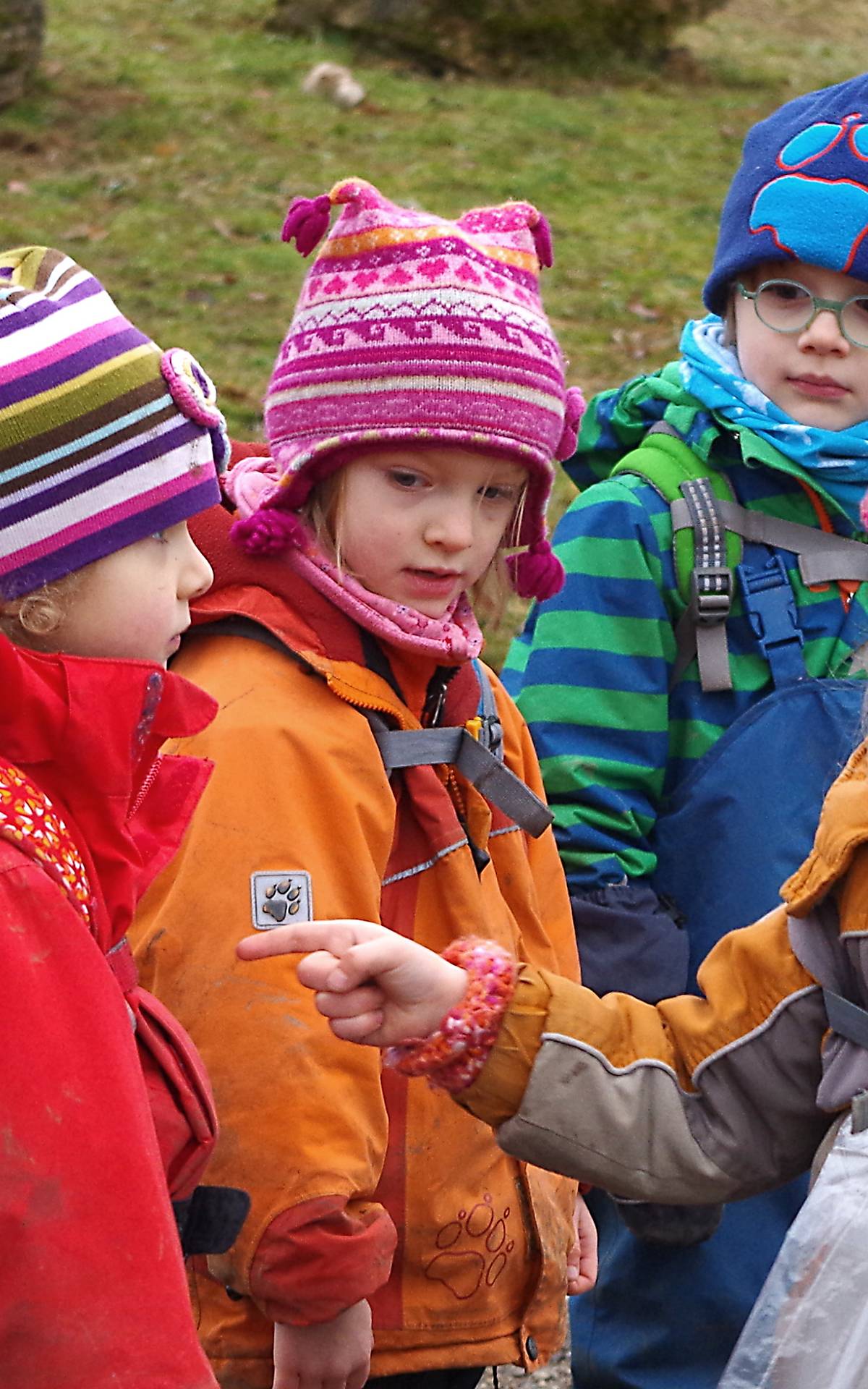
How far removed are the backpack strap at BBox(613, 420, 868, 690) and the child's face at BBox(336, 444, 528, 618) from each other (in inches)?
25.0

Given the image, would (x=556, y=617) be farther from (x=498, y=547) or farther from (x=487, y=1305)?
(x=487, y=1305)

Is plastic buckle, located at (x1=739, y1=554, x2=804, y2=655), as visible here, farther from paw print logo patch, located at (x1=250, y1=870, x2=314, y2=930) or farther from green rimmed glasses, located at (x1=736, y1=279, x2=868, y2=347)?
paw print logo patch, located at (x1=250, y1=870, x2=314, y2=930)

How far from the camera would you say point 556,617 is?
3170 mm

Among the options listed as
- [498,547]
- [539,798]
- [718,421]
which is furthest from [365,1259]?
[718,421]

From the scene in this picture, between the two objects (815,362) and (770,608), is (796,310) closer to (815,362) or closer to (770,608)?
(815,362)

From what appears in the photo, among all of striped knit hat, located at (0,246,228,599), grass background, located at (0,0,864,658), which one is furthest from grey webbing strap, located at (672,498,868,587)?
grass background, located at (0,0,864,658)

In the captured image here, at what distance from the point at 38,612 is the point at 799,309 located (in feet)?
5.92

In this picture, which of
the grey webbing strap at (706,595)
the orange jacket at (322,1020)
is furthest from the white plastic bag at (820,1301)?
the grey webbing strap at (706,595)

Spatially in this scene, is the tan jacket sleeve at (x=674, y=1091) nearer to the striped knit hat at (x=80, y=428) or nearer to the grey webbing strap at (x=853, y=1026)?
the grey webbing strap at (x=853, y=1026)

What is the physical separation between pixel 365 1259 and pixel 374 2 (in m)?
10.4

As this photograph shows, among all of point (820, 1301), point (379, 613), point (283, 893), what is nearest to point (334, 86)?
point (379, 613)

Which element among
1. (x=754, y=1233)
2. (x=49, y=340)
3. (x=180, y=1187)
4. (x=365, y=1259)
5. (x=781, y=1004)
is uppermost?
(x=49, y=340)

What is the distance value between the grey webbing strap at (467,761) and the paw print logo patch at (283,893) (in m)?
0.24

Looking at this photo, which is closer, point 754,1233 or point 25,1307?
point 25,1307
